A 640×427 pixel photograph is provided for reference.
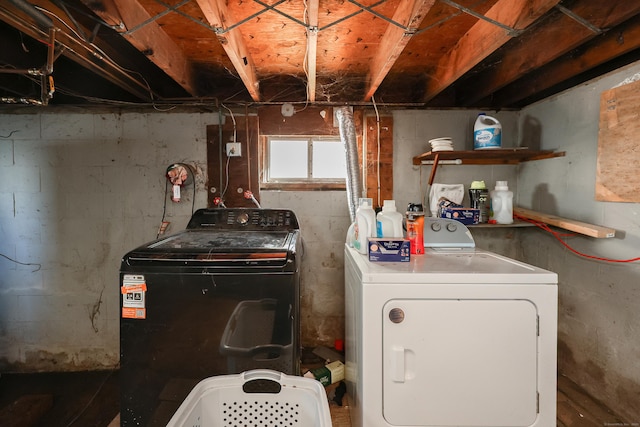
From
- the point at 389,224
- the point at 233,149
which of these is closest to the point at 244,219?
the point at 233,149

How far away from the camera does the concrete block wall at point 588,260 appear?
5.20 ft

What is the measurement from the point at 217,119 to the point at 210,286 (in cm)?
154

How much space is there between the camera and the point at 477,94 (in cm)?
219

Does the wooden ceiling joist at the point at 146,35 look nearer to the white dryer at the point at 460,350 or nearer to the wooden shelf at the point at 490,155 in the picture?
the white dryer at the point at 460,350

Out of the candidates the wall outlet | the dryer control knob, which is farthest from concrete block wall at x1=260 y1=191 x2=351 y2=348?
the wall outlet

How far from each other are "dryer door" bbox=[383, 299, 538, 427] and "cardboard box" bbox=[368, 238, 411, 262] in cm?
25

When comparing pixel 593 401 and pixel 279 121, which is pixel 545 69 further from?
pixel 593 401

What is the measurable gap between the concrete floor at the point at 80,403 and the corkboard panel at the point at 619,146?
1.24m

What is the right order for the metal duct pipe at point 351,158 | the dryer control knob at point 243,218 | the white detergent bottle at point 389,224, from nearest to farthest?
the white detergent bottle at point 389,224 < the dryer control knob at point 243,218 < the metal duct pipe at point 351,158

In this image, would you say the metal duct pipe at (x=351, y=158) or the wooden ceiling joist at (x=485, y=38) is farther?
the metal duct pipe at (x=351, y=158)

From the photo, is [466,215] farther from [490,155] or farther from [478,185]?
[490,155]

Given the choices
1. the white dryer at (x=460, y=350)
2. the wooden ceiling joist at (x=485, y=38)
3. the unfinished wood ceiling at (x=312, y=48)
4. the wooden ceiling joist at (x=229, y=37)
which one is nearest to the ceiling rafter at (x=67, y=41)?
the unfinished wood ceiling at (x=312, y=48)

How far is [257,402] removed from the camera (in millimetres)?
1086

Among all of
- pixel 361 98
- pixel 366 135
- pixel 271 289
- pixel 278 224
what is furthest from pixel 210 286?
pixel 361 98
